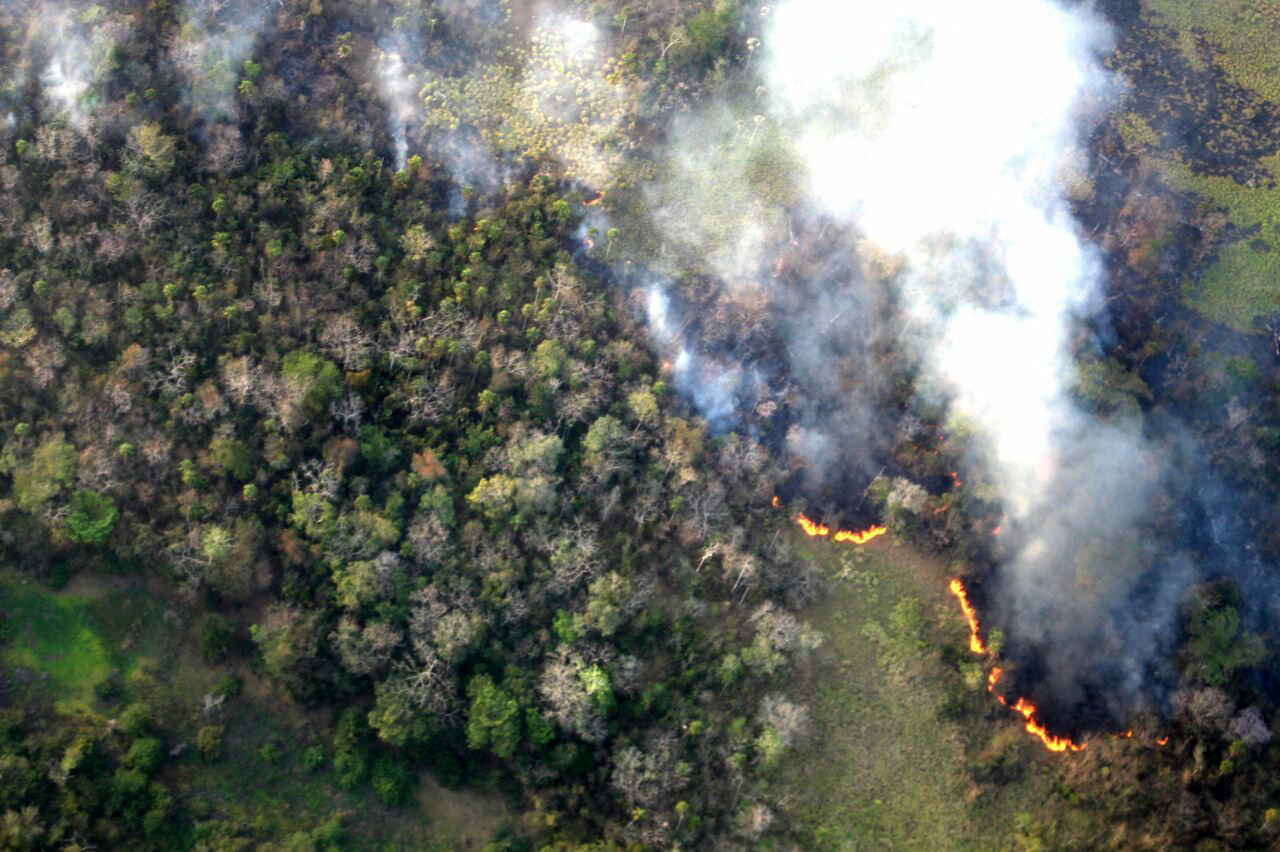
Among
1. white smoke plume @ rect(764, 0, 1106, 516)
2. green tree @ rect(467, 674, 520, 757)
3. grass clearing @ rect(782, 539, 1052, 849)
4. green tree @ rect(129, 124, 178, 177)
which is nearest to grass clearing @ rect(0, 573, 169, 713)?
green tree @ rect(467, 674, 520, 757)

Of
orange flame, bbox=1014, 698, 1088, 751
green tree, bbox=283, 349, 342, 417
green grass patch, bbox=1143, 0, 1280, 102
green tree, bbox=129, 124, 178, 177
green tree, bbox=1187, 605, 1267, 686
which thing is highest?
green grass patch, bbox=1143, 0, 1280, 102

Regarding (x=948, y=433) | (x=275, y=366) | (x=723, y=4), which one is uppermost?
(x=723, y=4)

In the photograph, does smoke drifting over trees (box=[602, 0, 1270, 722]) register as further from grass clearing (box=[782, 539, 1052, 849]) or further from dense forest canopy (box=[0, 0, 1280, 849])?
grass clearing (box=[782, 539, 1052, 849])

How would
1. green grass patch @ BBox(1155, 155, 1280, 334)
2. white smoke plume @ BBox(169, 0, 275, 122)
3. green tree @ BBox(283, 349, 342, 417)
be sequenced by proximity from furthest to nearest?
green grass patch @ BBox(1155, 155, 1280, 334) < white smoke plume @ BBox(169, 0, 275, 122) < green tree @ BBox(283, 349, 342, 417)

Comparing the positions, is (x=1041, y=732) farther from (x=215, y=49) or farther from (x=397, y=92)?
(x=215, y=49)

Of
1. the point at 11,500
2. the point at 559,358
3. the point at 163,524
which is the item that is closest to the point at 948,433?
the point at 559,358

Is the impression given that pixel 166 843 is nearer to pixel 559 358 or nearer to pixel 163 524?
pixel 163 524

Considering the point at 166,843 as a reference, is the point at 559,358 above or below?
above
